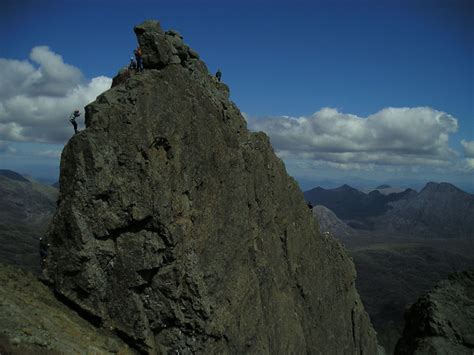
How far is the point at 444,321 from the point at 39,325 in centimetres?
3121

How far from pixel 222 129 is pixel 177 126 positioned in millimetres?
9262

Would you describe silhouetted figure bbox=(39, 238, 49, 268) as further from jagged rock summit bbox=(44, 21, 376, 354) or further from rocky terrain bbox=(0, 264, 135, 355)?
rocky terrain bbox=(0, 264, 135, 355)

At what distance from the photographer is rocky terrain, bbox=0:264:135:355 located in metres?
31.5

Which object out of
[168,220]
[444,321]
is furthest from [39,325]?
[444,321]

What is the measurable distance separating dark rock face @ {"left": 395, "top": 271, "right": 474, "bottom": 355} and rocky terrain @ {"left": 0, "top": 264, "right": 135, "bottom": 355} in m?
25.9

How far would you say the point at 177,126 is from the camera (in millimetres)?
49375

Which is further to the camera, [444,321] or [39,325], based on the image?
[39,325]

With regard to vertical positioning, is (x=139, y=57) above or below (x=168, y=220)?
above

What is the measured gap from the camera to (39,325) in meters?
35.0

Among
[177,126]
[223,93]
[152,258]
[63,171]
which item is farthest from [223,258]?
[223,93]

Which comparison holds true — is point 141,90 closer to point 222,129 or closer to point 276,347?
point 222,129

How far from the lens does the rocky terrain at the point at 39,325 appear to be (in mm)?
31453

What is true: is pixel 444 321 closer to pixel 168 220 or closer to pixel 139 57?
pixel 168 220

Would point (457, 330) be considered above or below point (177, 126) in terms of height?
below
